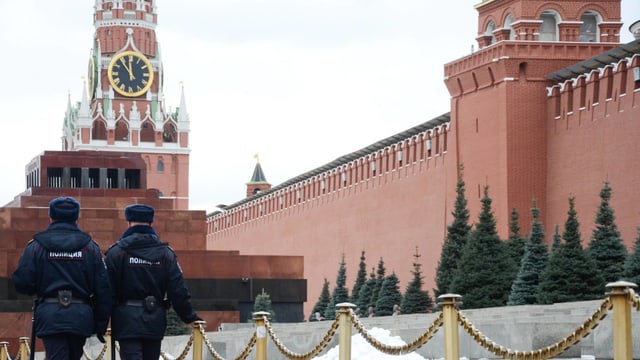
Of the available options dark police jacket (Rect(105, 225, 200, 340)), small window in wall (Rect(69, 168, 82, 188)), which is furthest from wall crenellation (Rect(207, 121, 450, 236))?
dark police jacket (Rect(105, 225, 200, 340))

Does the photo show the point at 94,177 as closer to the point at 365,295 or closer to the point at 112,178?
the point at 112,178

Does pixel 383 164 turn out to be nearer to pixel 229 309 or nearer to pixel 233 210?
pixel 229 309

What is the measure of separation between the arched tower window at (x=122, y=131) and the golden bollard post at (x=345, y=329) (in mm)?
77398

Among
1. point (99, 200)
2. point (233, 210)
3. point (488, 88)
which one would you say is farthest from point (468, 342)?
point (233, 210)

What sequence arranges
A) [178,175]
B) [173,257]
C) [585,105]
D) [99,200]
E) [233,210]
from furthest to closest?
[178,175], [233,210], [99,200], [585,105], [173,257]

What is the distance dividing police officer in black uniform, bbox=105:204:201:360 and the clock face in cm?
7839

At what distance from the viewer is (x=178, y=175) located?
88.2m

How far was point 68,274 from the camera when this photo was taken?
29.4 feet

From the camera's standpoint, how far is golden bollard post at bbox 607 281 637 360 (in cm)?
786

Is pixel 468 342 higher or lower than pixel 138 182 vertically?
lower

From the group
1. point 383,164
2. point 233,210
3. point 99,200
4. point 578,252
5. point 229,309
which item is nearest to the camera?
point 578,252

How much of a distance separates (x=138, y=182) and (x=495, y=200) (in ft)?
35.0

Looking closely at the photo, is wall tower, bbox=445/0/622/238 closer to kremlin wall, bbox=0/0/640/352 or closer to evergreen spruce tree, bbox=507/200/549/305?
kremlin wall, bbox=0/0/640/352

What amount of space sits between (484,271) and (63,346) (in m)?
16.9
